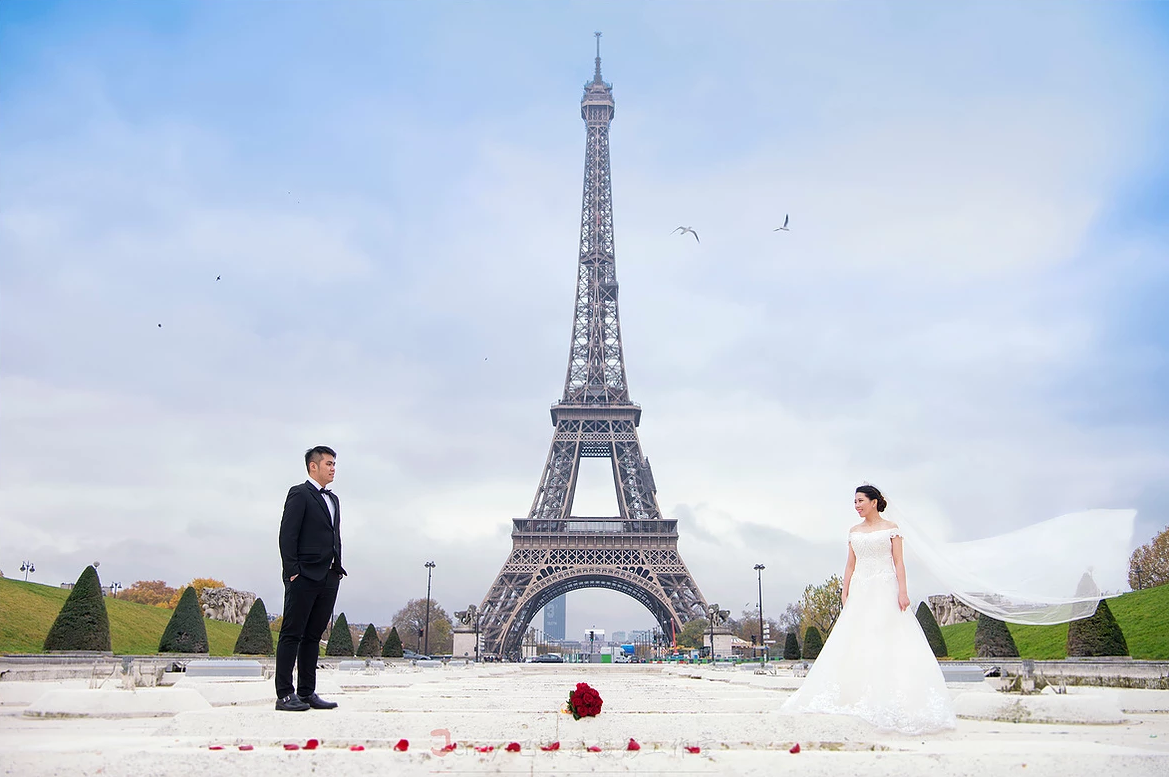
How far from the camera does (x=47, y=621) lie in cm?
2728

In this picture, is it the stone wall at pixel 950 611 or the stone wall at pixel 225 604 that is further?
the stone wall at pixel 225 604

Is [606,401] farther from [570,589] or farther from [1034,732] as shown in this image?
[1034,732]

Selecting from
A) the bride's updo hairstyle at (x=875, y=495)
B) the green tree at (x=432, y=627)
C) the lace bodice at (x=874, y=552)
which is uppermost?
the bride's updo hairstyle at (x=875, y=495)

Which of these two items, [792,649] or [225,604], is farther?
[225,604]

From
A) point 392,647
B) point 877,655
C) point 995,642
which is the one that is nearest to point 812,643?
point 995,642

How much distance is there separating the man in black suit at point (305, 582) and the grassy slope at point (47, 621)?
21.0m

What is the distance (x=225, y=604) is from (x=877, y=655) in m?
59.4

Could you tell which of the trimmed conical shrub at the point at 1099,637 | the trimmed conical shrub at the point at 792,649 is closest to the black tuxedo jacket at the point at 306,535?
the trimmed conical shrub at the point at 1099,637

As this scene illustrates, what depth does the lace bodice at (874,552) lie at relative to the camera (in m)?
7.15

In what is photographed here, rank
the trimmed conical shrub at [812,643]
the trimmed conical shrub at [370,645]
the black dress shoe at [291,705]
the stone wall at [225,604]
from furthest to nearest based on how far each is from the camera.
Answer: the stone wall at [225,604] < the trimmed conical shrub at [370,645] < the trimmed conical shrub at [812,643] < the black dress shoe at [291,705]

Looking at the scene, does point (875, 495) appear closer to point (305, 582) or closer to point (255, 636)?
point (305, 582)

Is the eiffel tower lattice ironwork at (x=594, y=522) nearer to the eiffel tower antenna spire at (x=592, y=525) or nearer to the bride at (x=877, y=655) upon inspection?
the eiffel tower antenna spire at (x=592, y=525)

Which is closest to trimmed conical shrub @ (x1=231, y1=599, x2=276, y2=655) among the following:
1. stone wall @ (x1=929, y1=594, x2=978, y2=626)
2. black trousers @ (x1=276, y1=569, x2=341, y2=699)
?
black trousers @ (x1=276, y1=569, x2=341, y2=699)

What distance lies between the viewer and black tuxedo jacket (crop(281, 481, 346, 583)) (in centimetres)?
607
